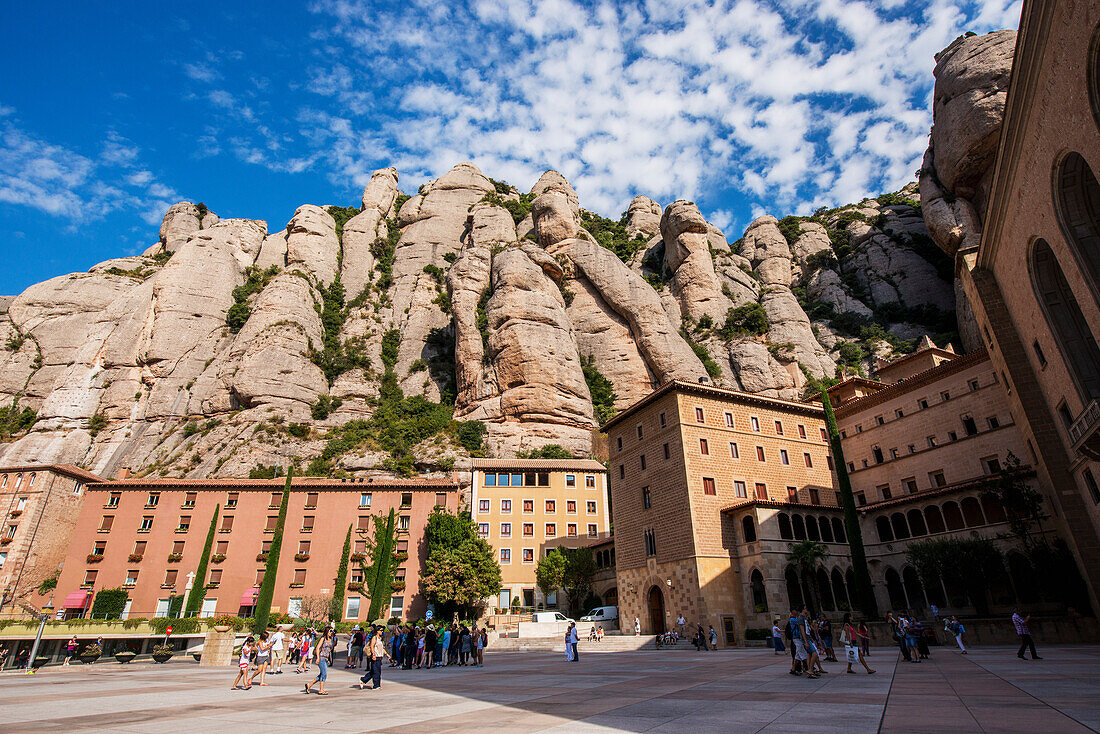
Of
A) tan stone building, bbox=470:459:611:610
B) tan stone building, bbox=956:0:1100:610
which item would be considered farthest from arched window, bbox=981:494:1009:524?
tan stone building, bbox=470:459:611:610

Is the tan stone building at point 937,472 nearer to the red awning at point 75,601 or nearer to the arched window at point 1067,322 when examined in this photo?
the arched window at point 1067,322

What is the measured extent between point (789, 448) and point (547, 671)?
95.7ft

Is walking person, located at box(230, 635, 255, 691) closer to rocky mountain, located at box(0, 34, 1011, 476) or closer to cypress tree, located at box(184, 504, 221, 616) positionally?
cypress tree, located at box(184, 504, 221, 616)

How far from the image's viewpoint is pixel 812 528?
35500 millimetres

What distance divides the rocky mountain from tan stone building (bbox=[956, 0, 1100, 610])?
110 feet

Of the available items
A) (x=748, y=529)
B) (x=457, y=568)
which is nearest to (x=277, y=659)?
(x=457, y=568)

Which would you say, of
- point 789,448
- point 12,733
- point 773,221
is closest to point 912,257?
point 773,221

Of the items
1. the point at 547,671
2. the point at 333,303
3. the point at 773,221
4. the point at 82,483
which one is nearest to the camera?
the point at 547,671

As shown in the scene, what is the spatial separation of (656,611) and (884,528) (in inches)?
672

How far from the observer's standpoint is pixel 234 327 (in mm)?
78625

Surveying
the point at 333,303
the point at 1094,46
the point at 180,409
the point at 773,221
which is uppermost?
the point at 773,221

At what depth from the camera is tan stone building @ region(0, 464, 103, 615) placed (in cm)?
4325

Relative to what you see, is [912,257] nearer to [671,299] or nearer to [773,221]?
[773,221]

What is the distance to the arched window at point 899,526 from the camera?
37019 millimetres
